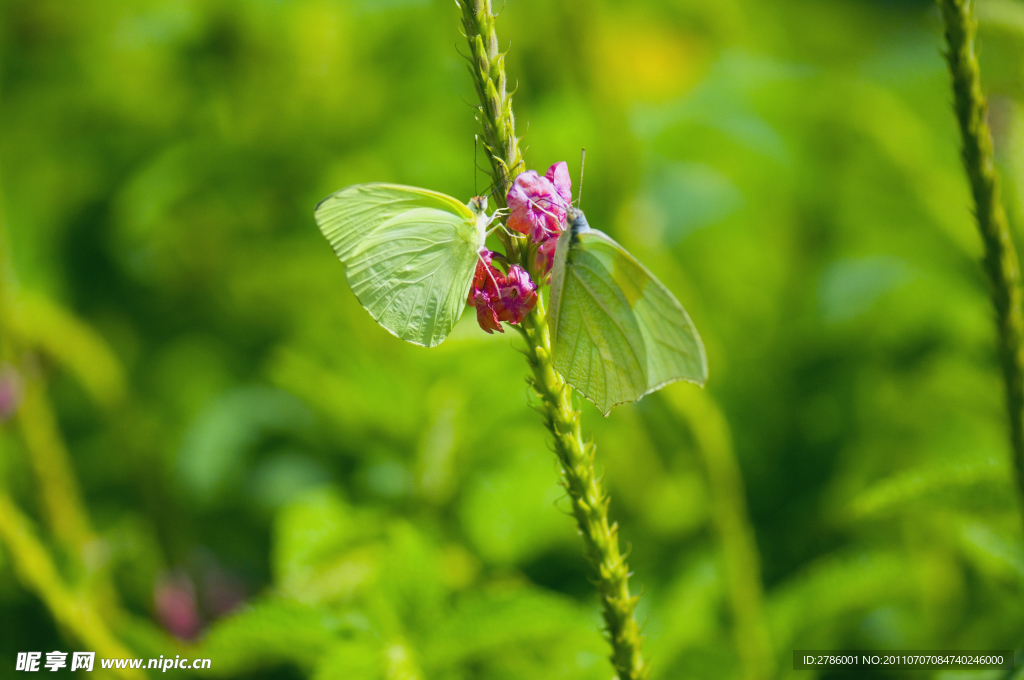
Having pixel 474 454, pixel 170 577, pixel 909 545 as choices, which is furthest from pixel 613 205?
pixel 170 577

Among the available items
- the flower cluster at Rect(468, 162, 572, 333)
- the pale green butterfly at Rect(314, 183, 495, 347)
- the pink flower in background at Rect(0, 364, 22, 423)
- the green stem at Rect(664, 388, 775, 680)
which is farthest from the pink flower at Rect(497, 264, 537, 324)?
the pink flower in background at Rect(0, 364, 22, 423)

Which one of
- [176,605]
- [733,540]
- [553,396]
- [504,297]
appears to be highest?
[504,297]

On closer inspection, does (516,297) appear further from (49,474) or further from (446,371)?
(49,474)

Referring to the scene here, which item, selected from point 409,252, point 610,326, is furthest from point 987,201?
point 409,252

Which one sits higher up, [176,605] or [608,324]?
[608,324]

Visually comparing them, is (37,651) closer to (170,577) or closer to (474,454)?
(170,577)
